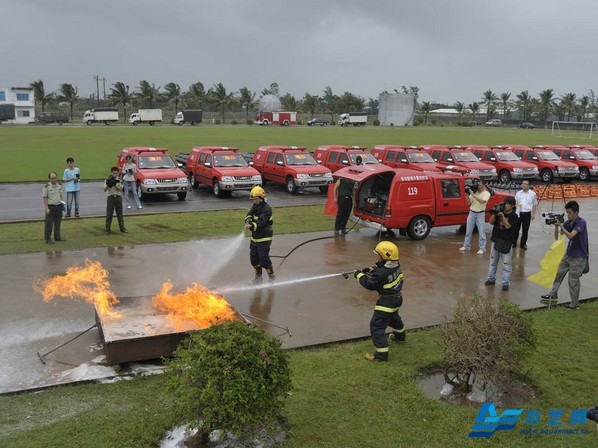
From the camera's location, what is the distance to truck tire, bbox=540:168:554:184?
28906mm

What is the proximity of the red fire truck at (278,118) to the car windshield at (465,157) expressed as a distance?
63479mm

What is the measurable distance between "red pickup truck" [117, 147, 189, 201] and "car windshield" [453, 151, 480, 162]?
46.1 ft

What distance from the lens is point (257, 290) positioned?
10086 mm

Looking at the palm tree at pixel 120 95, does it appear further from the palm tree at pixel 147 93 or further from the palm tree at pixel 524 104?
the palm tree at pixel 524 104

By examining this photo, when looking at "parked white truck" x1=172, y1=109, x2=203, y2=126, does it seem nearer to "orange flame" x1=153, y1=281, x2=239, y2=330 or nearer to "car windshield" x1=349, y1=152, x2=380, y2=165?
"car windshield" x1=349, y1=152, x2=380, y2=165

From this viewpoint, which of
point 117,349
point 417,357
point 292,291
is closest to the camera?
point 117,349

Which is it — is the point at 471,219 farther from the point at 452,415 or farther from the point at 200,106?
the point at 200,106

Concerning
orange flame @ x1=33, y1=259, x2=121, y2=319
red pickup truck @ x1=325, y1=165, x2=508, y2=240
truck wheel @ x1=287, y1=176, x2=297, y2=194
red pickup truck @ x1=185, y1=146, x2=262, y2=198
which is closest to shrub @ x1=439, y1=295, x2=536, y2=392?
orange flame @ x1=33, y1=259, x2=121, y2=319

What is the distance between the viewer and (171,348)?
22.6 ft

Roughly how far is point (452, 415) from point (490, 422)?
39cm

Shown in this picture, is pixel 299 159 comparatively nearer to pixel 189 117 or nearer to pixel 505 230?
pixel 505 230

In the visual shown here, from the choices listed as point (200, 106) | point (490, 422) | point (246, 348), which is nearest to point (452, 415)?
point (490, 422)

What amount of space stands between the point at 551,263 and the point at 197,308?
6.17 meters

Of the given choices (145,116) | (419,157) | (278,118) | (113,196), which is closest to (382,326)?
(113,196)
